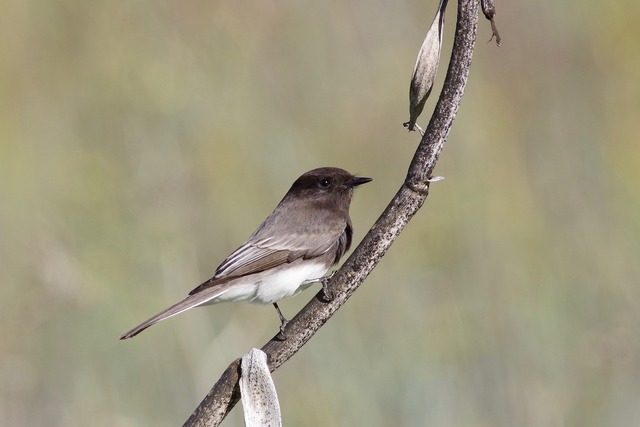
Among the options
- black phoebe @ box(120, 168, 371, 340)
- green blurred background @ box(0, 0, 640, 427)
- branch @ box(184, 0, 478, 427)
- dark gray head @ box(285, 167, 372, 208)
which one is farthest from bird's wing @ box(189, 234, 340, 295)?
branch @ box(184, 0, 478, 427)

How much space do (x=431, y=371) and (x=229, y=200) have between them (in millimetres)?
1684

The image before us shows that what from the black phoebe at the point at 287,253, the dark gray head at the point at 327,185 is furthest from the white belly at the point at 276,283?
the dark gray head at the point at 327,185

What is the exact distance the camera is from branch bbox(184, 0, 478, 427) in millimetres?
1234

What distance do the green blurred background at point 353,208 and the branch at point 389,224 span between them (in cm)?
286

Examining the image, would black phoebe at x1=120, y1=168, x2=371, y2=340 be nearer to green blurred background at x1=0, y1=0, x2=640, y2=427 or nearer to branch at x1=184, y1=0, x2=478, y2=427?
green blurred background at x1=0, y1=0, x2=640, y2=427

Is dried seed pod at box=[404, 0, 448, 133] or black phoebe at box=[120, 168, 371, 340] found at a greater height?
dried seed pod at box=[404, 0, 448, 133]

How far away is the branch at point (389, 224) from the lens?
1.23 meters

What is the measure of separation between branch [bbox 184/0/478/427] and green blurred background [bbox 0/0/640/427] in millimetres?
2862

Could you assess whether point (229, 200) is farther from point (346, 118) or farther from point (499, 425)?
point (499, 425)

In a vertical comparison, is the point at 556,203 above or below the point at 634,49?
below

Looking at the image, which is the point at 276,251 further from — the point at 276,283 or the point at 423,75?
the point at 423,75

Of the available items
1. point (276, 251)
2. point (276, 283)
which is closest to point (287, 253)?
point (276, 251)

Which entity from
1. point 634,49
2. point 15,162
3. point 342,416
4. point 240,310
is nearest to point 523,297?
point 342,416

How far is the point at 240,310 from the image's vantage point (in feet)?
16.7
